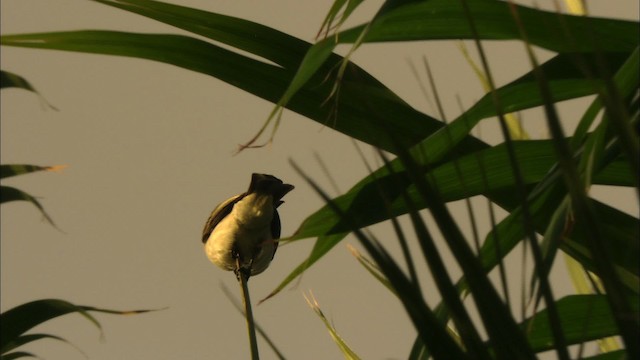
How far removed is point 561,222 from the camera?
64 cm

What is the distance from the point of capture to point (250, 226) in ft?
11.0

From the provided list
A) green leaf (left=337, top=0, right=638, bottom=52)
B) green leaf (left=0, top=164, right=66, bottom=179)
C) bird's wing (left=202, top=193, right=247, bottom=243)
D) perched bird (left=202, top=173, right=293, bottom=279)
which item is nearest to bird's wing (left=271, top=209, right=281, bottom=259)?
perched bird (left=202, top=173, right=293, bottom=279)

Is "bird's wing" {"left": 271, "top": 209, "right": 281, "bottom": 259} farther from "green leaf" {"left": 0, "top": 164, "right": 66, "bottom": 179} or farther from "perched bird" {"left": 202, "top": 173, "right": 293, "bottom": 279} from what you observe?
"green leaf" {"left": 0, "top": 164, "right": 66, "bottom": 179}

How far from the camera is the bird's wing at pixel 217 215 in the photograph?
377 centimetres

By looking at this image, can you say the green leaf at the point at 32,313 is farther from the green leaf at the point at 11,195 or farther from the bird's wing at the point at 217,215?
the bird's wing at the point at 217,215

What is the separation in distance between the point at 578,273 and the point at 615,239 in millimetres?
643

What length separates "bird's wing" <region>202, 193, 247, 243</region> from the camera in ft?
12.4

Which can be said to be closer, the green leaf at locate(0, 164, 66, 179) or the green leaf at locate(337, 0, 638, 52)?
the green leaf at locate(0, 164, 66, 179)

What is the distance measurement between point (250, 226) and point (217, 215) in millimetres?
547

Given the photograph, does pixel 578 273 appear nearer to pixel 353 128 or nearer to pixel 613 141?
pixel 353 128

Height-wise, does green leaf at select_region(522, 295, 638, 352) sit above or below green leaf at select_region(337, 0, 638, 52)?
below

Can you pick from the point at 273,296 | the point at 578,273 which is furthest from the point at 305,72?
the point at 578,273

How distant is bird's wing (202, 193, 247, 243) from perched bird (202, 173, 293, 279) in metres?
0.05

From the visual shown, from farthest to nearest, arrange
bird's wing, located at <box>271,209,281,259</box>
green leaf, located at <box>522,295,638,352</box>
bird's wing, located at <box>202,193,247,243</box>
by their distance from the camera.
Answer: bird's wing, located at <box>202,193,247,243</box>
bird's wing, located at <box>271,209,281,259</box>
green leaf, located at <box>522,295,638,352</box>
